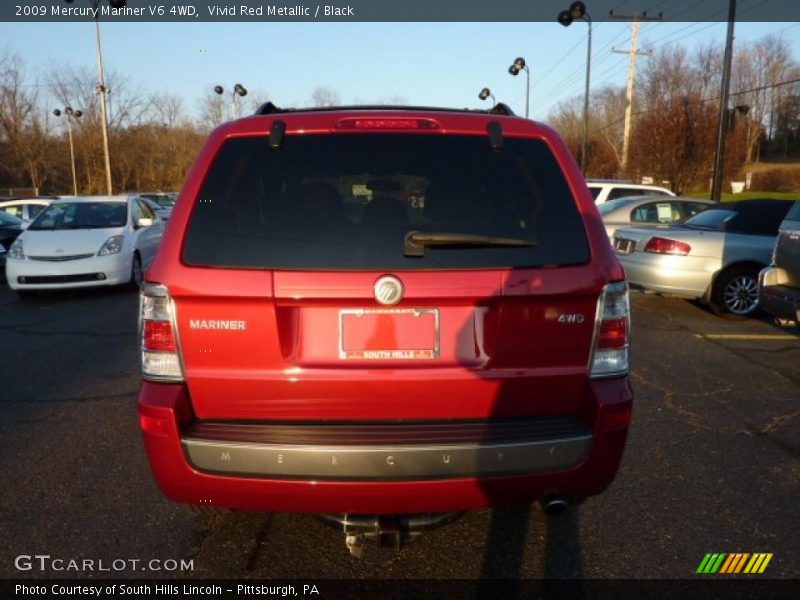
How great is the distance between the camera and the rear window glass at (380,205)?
233cm

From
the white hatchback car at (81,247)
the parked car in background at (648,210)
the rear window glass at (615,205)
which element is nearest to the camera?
the white hatchback car at (81,247)

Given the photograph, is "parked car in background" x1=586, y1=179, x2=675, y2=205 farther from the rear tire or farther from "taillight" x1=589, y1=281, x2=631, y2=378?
"taillight" x1=589, y1=281, x2=631, y2=378

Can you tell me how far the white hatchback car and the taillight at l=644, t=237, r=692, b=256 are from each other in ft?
26.0

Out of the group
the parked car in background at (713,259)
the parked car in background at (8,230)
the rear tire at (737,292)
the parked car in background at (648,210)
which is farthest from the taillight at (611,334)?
the parked car in background at (8,230)

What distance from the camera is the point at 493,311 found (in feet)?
7.70

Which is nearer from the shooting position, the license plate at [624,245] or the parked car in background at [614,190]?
the license plate at [624,245]

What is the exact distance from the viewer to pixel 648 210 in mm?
10859

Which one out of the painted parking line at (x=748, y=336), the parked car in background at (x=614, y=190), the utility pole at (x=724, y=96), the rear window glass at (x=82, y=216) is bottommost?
the painted parking line at (x=748, y=336)

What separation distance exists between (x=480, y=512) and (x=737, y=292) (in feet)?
22.0

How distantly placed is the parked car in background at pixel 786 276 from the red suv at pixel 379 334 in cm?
449

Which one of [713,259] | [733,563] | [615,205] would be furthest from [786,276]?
[615,205]

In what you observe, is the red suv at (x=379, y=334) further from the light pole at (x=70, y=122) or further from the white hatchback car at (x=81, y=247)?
the light pole at (x=70, y=122)

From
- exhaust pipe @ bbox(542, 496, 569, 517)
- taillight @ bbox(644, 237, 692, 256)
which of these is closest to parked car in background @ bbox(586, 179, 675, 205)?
taillight @ bbox(644, 237, 692, 256)

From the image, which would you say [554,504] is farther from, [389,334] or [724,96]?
[724,96]
